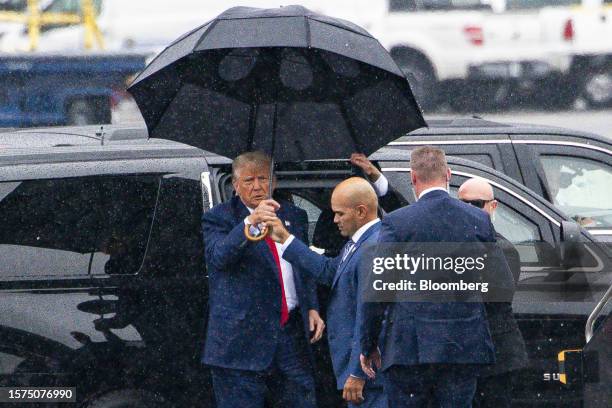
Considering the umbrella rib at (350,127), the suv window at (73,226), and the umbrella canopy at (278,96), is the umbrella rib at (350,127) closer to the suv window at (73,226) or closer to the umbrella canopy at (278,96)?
the umbrella canopy at (278,96)

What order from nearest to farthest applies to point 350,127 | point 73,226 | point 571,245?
point 73,226 < point 350,127 < point 571,245

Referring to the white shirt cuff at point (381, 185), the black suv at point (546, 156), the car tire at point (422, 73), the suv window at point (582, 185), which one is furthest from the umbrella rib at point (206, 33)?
the car tire at point (422, 73)

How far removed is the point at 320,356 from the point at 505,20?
13.3 meters

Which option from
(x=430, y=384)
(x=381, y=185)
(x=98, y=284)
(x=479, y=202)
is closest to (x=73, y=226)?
(x=98, y=284)

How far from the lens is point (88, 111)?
15.0 m

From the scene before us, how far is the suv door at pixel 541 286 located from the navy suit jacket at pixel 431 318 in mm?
852

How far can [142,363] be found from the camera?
17.6 ft

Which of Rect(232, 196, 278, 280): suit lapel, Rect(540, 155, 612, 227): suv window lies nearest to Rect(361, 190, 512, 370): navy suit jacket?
Rect(232, 196, 278, 280): suit lapel

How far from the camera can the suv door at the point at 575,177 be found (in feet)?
26.3

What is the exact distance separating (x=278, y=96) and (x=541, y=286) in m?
1.53

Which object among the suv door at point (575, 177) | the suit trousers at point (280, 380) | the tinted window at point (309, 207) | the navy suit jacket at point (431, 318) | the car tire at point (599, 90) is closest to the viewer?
the navy suit jacket at point (431, 318)

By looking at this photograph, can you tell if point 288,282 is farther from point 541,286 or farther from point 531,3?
point 531,3

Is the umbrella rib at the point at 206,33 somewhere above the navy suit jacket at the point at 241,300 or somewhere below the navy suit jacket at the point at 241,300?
above

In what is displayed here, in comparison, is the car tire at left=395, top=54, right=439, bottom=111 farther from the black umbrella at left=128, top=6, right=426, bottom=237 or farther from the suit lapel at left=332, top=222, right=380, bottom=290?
the suit lapel at left=332, top=222, right=380, bottom=290
